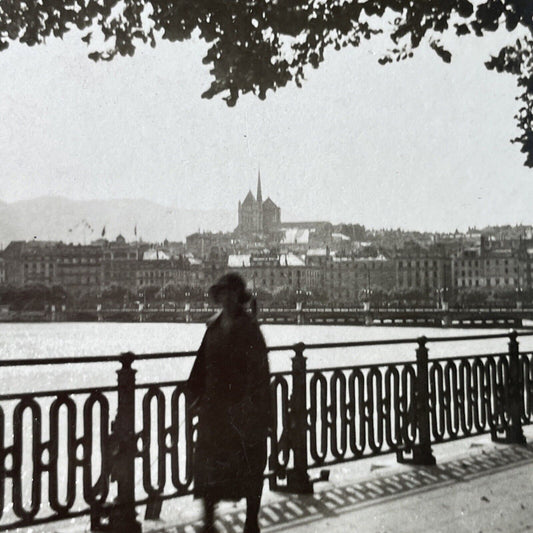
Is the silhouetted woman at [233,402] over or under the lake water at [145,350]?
over

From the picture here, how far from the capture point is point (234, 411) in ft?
14.2

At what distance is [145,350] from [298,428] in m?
57.0

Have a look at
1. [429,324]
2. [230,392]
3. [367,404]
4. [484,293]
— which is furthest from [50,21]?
[484,293]

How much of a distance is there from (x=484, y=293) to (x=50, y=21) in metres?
122

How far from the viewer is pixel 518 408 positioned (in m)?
7.43

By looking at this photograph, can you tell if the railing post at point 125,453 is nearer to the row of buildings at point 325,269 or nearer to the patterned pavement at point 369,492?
the patterned pavement at point 369,492

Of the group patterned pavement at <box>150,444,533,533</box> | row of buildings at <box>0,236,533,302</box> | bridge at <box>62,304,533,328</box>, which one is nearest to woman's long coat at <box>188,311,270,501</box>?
patterned pavement at <box>150,444,533,533</box>

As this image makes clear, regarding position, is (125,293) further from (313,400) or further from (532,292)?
(313,400)

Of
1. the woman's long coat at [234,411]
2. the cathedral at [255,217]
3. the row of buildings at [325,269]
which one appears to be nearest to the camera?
the woman's long coat at [234,411]

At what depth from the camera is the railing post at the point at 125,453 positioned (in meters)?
4.60

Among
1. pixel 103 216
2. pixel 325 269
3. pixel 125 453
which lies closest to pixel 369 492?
pixel 125 453

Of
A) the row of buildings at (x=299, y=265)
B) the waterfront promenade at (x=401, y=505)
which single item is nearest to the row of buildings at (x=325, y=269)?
the row of buildings at (x=299, y=265)

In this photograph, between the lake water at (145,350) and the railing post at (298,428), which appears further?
the lake water at (145,350)

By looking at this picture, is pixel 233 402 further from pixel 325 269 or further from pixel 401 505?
pixel 325 269
